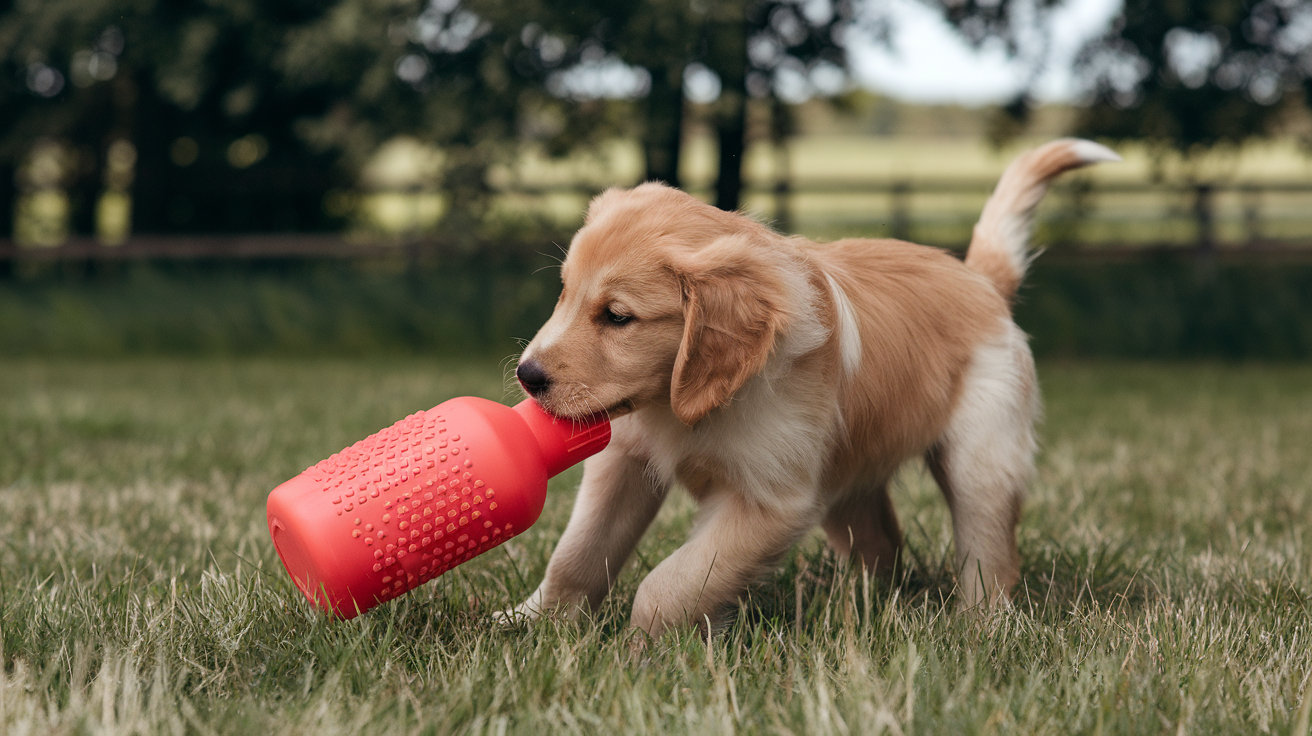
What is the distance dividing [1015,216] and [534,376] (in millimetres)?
1732

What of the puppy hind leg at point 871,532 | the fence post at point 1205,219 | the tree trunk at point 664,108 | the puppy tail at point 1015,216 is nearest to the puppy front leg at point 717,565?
the puppy hind leg at point 871,532

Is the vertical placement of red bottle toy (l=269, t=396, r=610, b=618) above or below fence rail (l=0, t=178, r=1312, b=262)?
above

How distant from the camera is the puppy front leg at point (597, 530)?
252 cm

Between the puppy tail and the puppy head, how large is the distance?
3.83 ft

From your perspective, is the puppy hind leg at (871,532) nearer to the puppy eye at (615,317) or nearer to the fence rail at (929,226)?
the puppy eye at (615,317)

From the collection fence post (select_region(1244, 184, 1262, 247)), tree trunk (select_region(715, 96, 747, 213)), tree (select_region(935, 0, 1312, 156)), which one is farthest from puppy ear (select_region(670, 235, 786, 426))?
fence post (select_region(1244, 184, 1262, 247))

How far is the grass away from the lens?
177 cm

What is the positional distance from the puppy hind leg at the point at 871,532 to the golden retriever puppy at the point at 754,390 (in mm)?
23

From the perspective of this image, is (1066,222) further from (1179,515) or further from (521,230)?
(1179,515)

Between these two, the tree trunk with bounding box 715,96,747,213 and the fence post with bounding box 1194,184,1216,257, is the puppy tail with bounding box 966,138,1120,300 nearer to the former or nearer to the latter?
the tree trunk with bounding box 715,96,747,213

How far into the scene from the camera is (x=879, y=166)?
3006 cm

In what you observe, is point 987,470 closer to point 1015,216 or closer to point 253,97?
point 1015,216

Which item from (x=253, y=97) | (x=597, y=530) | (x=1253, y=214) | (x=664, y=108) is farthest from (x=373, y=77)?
(x=1253, y=214)

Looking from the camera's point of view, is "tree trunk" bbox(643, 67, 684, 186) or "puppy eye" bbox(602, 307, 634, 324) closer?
"puppy eye" bbox(602, 307, 634, 324)
